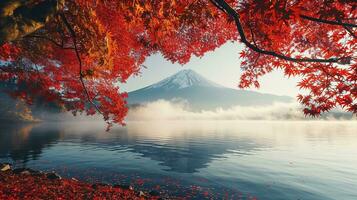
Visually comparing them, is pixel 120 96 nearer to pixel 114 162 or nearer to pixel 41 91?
pixel 41 91

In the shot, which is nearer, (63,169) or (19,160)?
(63,169)

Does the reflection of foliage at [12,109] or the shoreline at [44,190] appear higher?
the reflection of foliage at [12,109]

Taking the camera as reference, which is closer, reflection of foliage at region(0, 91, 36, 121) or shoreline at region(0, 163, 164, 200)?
shoreline at region(0, 163, 164, 200)

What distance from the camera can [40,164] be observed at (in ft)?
66.2

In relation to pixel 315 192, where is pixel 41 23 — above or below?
above

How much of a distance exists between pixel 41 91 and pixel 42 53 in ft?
8.30

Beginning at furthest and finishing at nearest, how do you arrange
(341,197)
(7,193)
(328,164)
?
(328,164)
(341,197)
(7,193)

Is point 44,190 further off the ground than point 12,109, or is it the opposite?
point 12,109

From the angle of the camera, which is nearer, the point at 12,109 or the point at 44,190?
the point at 44,190

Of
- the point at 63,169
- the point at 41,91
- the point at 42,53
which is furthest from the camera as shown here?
the point at 63,169

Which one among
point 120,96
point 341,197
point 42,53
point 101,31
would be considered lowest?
point 341,197

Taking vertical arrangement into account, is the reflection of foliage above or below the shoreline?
above

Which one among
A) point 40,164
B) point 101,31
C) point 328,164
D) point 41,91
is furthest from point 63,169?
point 328,164

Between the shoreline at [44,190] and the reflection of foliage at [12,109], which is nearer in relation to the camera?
the shoreline at [44,190]
